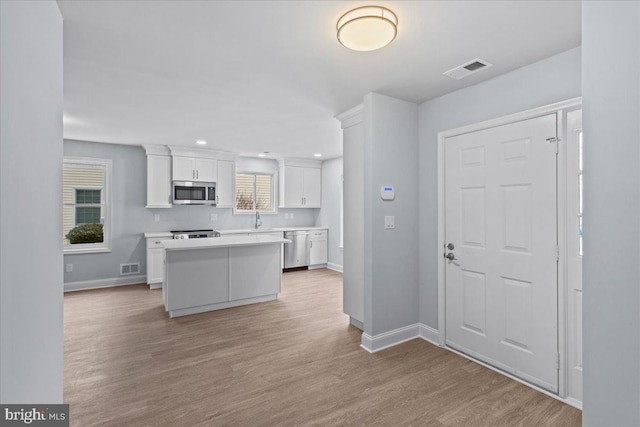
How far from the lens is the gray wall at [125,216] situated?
5293 mm

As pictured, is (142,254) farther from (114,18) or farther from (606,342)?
(606,342)

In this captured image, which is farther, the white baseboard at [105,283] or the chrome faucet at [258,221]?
the chrome faucet at [258,221]

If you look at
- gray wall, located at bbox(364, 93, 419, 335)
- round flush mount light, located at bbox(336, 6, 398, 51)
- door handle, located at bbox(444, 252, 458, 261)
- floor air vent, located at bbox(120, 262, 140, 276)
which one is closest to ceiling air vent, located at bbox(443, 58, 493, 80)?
gray wall, located at bbox(364, 93, 419, 335)

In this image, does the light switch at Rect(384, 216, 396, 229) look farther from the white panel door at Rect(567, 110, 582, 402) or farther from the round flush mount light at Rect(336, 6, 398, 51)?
the round flush mount light at Rect(336, 6, 398, 51)

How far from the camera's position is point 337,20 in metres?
1.88

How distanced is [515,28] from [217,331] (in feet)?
12.3

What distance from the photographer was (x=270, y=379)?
252 cm

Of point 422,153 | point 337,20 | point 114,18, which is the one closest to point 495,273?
point 422,153

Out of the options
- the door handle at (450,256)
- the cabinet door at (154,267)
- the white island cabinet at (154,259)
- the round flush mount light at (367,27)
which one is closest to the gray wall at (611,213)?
the round flush mount light at (367,27)

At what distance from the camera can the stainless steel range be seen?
5500 millimetres

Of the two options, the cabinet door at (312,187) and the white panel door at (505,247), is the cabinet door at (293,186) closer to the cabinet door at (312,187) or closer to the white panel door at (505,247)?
the cabinet door at (312,187)

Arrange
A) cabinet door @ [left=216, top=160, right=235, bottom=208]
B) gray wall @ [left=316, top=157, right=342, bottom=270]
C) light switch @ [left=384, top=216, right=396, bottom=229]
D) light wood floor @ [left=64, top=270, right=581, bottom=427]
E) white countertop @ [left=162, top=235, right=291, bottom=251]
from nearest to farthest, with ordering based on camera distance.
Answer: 1. light wood floor @ [left=64, top=270, right=581, bottom=427]
2. light switch @ [left=384, top=216, right=396, bottom=229]
3. white countertop @ [left=162, top=235, right=291, bottom=251]
4. cabinet door @ [left=216, top=160, right=235, bottom=208]
5. gray wall @ [left=316, top=157, right=342, bottom=270]

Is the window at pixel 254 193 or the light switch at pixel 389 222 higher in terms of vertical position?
the window at pixel 254 193

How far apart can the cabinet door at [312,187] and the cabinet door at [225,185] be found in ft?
5.61
